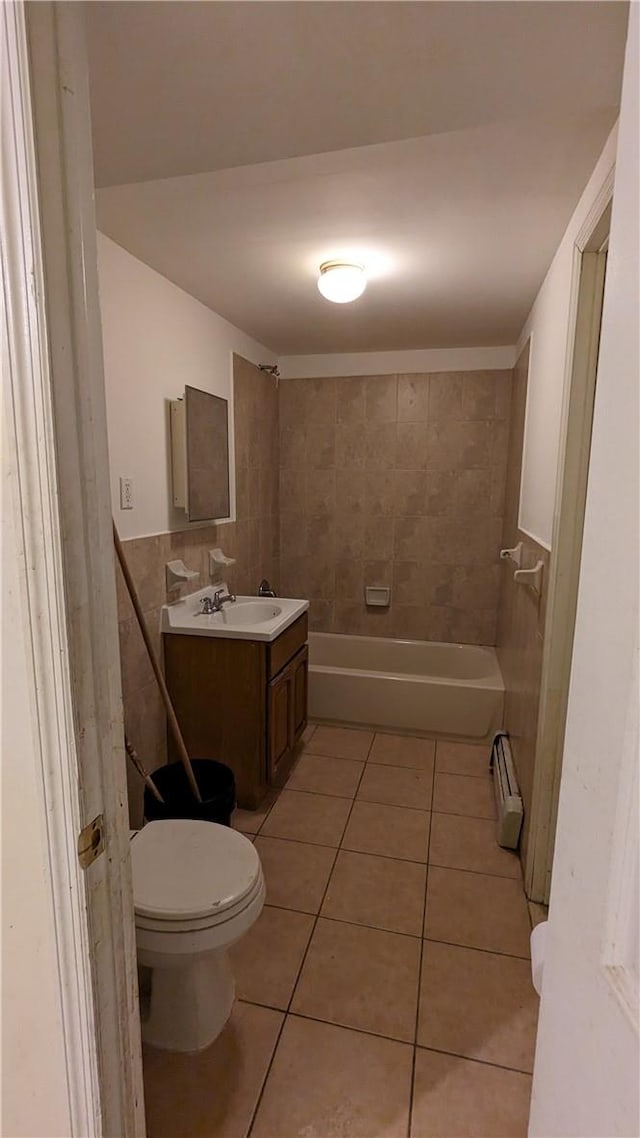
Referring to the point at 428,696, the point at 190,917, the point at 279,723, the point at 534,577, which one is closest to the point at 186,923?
the point at 190,917

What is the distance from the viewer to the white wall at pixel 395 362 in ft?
10.7

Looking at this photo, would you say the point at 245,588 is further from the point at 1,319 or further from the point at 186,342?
Result: the point at 1,319

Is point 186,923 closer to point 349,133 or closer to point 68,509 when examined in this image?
point 68,509

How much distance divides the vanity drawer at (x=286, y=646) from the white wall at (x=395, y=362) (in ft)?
5.95

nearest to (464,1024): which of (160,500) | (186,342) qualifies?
(160,500)

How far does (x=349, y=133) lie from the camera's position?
3.62 ft

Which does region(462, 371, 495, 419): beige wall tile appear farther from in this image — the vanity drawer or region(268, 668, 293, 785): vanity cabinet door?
region(268, 668, 293, 785): vanity cabinet door

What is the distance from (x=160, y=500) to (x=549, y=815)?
1.87 metres

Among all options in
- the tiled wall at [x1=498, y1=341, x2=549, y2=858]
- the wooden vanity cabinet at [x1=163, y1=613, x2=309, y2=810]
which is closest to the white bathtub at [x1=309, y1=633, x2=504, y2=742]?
the tiled wall at [x1=498, y1=341, x2=549, y2=858]

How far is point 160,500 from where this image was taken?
2.16 m

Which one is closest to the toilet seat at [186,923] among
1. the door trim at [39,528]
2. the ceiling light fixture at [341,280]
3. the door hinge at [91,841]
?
the door trim at [39,528]

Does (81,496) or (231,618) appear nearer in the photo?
(81,496)

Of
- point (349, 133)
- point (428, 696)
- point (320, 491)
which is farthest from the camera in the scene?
point (320, 491)

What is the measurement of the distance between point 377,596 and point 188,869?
247 centimetres
